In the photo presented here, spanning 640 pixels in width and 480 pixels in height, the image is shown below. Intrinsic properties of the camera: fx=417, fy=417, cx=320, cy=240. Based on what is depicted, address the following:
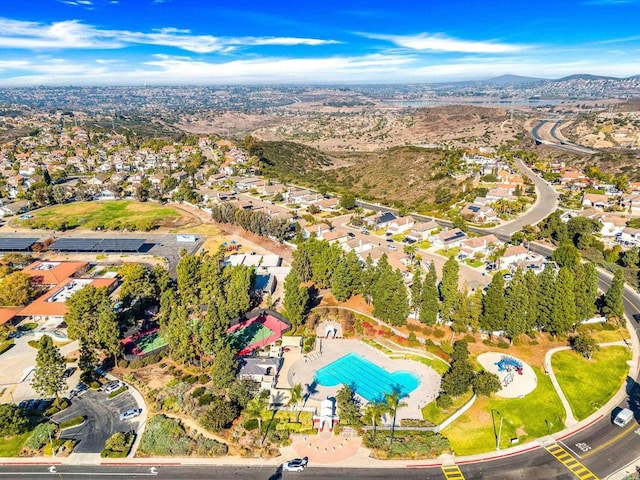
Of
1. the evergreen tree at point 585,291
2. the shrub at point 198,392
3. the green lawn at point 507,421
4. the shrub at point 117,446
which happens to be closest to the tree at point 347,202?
the evergreen tree at point 585,291

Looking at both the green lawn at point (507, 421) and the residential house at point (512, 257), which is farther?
the residential house at point (512, 257)

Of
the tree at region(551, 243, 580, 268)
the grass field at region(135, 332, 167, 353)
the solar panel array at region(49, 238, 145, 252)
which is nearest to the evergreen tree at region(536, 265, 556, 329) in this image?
the tree at region(551, 243, 580, 268)

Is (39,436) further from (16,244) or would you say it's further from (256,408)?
(16,244)

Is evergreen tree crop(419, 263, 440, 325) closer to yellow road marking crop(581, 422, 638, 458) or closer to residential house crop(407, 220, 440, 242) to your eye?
yellow road marking crop(581, 422, 638, 458)

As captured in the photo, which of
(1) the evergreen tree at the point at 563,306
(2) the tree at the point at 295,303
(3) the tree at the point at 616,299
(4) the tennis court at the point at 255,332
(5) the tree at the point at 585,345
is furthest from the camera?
(2) the tree at the point at 295,303

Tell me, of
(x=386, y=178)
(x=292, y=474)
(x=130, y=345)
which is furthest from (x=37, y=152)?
(x=292, y=474)

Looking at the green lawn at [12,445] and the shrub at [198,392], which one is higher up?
the shrub at [198,392]

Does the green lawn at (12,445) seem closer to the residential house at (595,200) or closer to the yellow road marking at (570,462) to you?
the yellow road marking at (570,462)
